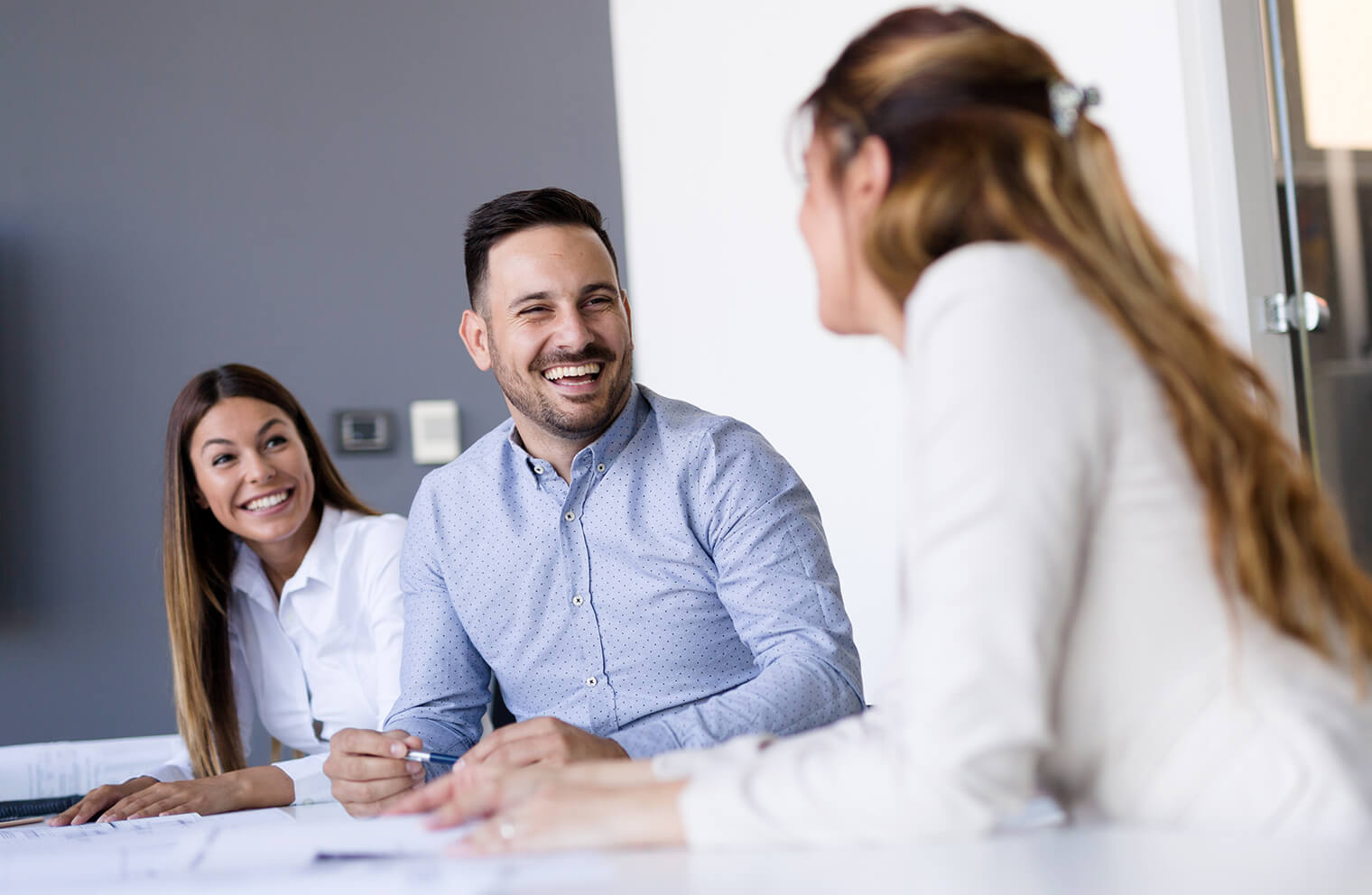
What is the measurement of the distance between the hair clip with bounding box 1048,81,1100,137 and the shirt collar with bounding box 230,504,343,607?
180cm

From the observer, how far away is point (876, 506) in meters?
3.22

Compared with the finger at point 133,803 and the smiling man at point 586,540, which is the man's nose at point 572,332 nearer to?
the smiling man at point 586,540

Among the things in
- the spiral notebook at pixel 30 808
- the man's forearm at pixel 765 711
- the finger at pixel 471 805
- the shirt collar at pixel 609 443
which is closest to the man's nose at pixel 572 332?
the shirt collar at pixel 609 443

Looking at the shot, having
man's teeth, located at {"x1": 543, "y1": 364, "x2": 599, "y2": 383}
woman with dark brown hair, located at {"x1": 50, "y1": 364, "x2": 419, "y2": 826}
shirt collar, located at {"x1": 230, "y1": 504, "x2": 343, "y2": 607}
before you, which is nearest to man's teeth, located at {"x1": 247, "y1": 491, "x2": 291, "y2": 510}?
woman with dark brown hair, located at {"x1": 50, "y1": 364, "x2": 419, "y2": 826}

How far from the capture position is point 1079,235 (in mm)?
843

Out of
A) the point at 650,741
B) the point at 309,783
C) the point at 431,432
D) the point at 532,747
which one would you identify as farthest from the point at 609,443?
the point at 431,432

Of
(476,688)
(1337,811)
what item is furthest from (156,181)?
(1337,811)

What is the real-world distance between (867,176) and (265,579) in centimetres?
190

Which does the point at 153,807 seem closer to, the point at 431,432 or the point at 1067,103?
the point at 1067,103

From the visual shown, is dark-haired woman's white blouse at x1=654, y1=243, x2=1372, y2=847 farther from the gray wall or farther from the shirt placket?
the gray wall

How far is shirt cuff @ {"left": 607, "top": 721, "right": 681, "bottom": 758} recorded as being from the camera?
1.52 m

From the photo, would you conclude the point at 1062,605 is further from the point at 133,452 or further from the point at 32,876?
the point at 133,452

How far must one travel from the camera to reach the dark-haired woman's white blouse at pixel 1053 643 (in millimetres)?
715

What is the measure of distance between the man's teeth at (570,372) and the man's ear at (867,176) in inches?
→ 40.6
